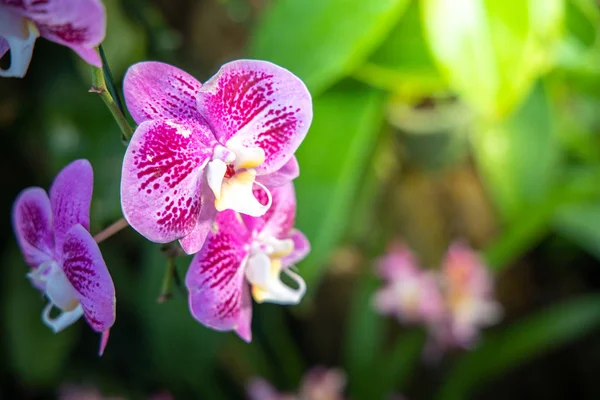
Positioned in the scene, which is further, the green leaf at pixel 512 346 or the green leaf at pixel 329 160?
the green leaf at pixel 512 346

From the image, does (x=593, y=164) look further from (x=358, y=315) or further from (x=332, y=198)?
(x=332, y=198)

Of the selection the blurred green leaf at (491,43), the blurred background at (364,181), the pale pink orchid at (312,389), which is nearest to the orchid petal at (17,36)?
the blurred background at (364,181)

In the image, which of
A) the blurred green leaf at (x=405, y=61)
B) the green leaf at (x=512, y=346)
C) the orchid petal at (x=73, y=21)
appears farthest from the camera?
the green leaf at (x=512, y=346)

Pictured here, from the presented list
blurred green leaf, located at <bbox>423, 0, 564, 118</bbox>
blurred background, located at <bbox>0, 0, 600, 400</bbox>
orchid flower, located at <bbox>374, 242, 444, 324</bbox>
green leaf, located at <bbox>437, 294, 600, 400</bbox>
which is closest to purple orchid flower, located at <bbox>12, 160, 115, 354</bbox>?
blurred background, located at <bbox>0, 0, 600, 400</bbox>

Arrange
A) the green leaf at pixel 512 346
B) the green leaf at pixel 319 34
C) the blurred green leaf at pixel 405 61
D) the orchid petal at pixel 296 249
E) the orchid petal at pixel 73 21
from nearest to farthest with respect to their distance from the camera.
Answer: the orchid petal at pixel 73 21
the orchid petal at pixel 296 249
the green leaf at pixel 319 34
the blurred green leaf at pixel 405 61
the green leaf at pixel 512 346

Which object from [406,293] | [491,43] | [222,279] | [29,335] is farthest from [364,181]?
[222,279]

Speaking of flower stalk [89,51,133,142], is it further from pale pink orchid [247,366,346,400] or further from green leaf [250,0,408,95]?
pale pink orchid [247,366,346,400]

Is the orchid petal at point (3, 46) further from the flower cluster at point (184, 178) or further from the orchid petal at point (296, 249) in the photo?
the orchid petal at point (296, 249)
